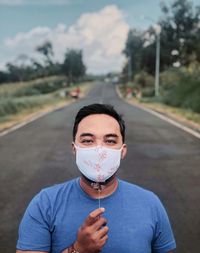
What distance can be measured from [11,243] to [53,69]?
15383 centimetres

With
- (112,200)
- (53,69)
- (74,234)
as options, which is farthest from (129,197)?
(53,69)

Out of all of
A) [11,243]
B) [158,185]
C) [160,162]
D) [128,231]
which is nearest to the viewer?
[128,231]

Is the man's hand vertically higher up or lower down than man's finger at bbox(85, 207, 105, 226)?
lower down

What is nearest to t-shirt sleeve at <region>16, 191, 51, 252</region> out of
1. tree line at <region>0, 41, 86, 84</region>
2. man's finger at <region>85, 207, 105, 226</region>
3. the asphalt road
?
man's finger at <region>85, 207, 105, 226</region>

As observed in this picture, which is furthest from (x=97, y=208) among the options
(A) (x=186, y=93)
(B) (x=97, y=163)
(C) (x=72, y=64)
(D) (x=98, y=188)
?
(C) (x=72, y=64)

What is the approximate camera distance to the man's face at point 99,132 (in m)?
3.13

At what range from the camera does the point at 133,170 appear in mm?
11109

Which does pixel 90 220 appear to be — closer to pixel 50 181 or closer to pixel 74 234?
pixel 74 234

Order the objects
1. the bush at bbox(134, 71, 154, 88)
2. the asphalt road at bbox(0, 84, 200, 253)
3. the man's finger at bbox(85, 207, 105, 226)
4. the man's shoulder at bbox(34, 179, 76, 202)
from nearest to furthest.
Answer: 1. the man's finger at bbox(85, 207, 105, 226)
2. the man's shoulder at bbox(34, 179, 76, 202)
3. the asphalt road at bbox(0, 84, 200, 253)
4. the bush at bbox(134, 71, 154, 88)

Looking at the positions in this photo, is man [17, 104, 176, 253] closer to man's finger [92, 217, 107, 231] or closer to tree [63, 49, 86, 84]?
man's finger [92, 217, 107, 231]

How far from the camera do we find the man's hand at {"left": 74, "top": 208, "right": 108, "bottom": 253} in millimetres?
2695

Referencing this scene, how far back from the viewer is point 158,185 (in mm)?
9484

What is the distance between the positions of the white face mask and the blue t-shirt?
0.13 m

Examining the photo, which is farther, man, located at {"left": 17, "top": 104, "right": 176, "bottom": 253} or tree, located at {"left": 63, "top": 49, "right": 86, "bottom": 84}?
tree, located at {"left": 63, "top": 49, "right": 86, "bottom": 84}
